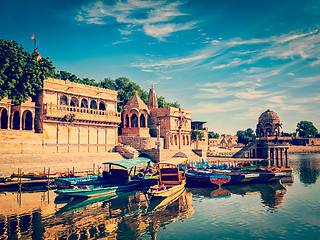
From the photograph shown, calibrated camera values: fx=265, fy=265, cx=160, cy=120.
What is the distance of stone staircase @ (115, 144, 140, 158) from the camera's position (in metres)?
53.5

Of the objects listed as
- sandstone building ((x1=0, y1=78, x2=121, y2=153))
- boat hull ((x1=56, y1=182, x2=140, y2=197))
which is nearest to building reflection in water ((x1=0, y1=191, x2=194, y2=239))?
boat hull ((x1=56, y1=182, x2=140, y2=197))

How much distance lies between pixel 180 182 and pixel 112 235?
15153mm

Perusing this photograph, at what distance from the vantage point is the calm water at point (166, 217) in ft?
60.5

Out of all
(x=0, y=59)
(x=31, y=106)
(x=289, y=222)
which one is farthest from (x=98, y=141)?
(x=289, y=222)

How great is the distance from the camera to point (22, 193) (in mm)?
30438

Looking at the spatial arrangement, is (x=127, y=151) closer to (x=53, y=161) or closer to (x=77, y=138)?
(x=77, y=138)

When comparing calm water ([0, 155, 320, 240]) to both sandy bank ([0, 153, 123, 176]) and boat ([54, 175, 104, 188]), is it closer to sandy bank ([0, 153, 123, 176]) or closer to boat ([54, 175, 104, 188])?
boat ([54, 175, 104, 188])

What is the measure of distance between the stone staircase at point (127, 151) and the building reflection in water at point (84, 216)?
23.4 metres

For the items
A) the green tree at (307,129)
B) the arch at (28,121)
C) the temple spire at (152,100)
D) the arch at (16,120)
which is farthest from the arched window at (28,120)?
the green tree at (307,129)

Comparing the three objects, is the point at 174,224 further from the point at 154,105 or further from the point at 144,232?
the point at 154,105

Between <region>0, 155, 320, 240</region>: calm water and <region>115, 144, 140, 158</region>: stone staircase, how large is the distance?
21.6 meters

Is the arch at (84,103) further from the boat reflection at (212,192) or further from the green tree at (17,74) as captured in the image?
the boat reflection at (212,192)

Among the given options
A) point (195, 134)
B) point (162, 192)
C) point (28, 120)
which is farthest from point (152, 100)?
point (162, 192)

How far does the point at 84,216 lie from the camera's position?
2236 centimetres
